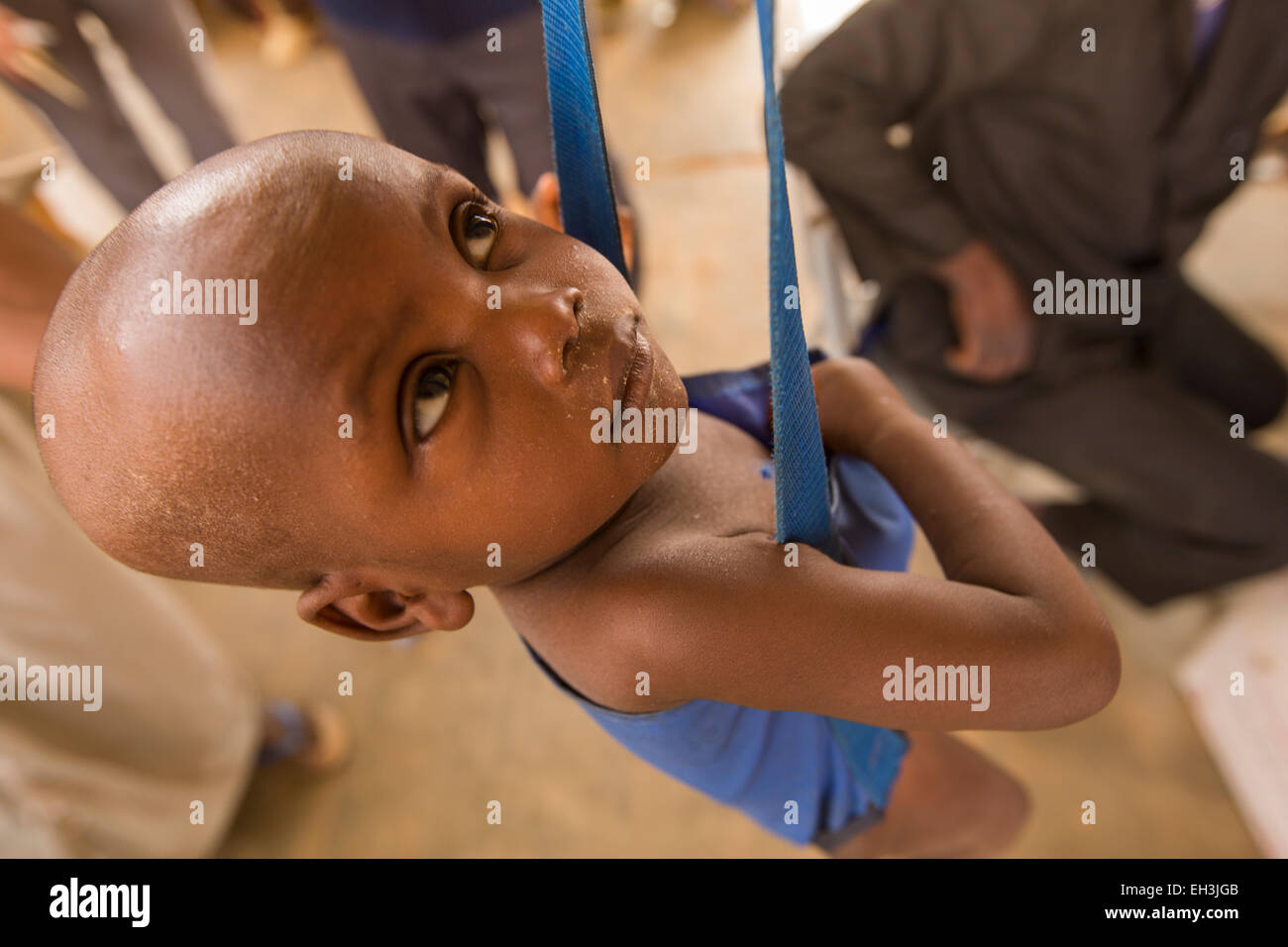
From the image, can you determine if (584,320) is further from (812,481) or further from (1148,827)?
(1148,827)

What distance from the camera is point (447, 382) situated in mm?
494

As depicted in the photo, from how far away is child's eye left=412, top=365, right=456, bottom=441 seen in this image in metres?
0.49

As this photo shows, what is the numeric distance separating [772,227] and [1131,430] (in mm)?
1022

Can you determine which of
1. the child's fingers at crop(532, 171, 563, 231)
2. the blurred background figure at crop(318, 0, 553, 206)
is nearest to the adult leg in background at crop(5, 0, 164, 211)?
the blurred background figure at crop(318, 0, 553, 206)

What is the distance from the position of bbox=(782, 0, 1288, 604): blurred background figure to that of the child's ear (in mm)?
796

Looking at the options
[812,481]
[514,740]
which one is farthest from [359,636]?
[514,740]

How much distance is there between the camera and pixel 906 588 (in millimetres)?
556

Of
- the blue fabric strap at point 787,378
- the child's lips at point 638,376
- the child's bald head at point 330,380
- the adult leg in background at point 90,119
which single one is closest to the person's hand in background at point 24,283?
the child's bald head at point 330,380

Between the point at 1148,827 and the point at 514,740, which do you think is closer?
the point at 1148,827

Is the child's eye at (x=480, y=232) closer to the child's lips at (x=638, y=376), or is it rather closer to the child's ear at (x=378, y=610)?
the child's lips at (x=638, y=376)

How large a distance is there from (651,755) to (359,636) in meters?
0.27

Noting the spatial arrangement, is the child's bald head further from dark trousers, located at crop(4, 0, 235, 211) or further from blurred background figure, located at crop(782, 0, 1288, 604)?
dark trousers, located at crop(4, 0, 235, 211)

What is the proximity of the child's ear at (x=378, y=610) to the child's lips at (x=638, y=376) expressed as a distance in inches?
7.0

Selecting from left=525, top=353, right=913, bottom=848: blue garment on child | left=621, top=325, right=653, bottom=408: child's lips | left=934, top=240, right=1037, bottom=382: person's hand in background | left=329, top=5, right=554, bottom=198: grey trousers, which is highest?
left=329, top=5, right=554, bottom=198: grey trousers
